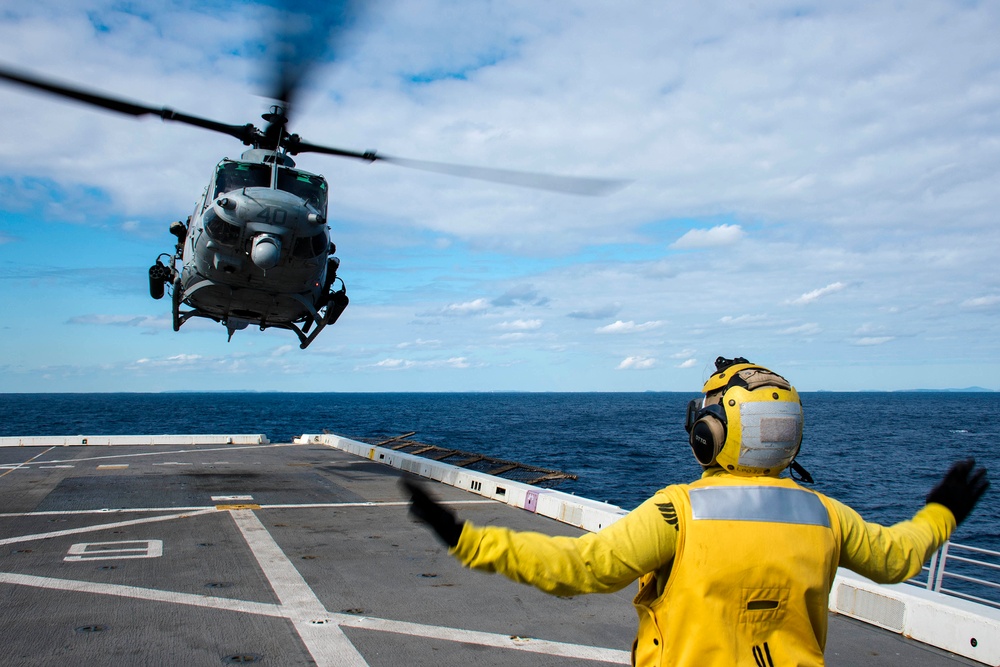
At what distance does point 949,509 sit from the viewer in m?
3.02

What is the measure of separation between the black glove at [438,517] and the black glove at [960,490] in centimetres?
207

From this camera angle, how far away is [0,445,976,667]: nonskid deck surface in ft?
Answer: 19.7

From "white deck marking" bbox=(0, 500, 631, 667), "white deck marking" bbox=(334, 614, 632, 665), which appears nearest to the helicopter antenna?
"white deck marking" bbox=(0, 500, 631, 667)

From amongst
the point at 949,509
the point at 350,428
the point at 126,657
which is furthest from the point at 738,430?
the point at 350,428

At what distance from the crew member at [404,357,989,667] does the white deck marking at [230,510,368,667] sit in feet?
12.7

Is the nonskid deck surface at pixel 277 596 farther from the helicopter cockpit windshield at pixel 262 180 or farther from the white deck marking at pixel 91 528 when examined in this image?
the helicopter cockpit windshield at pixel 262 180

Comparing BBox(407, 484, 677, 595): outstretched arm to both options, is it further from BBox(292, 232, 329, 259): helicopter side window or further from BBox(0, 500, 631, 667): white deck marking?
BBox(292, 232, 329, 259): helicopter side window

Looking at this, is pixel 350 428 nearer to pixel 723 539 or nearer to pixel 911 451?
pixel 911 451

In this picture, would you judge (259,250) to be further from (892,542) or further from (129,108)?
(892,542)

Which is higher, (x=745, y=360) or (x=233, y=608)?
(x=745, y=360)

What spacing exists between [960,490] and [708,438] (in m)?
1.21

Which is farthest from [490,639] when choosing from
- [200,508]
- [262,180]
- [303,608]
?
[262,180]

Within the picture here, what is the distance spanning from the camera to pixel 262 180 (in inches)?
551

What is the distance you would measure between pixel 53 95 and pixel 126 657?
764 centimetres
